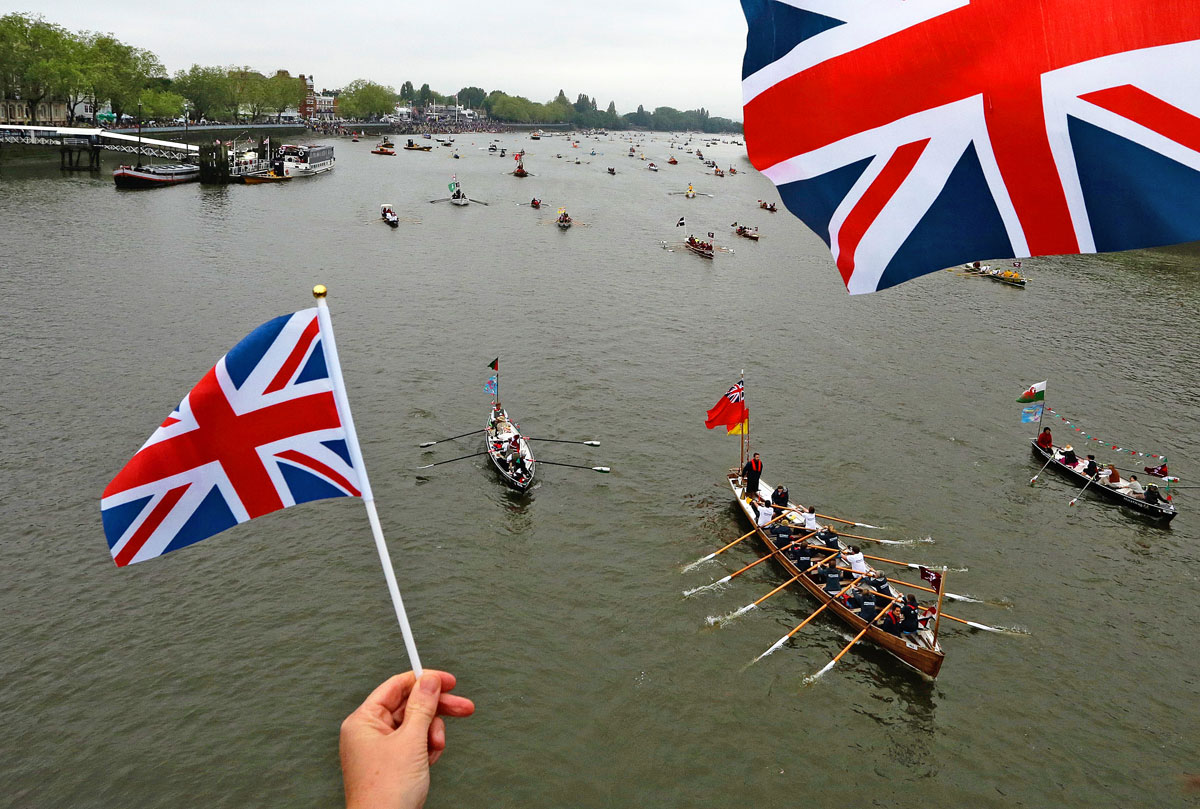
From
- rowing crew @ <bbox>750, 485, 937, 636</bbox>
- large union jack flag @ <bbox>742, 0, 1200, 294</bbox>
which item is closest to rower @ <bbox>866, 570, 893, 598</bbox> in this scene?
rowing crew @ <bbox>750, 485, 937, 636</bbox>

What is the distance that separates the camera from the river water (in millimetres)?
19562

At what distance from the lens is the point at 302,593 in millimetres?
25062

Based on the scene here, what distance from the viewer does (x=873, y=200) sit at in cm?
610

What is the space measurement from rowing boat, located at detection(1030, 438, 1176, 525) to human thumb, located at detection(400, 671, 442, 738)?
114 ft

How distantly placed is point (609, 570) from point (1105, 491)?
21.9 metres

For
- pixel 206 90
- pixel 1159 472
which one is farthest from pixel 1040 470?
pixel 206 90

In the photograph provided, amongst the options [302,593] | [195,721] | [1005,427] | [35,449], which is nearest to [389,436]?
[302,593]

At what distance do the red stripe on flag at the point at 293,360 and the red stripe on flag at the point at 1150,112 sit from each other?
6817 mm

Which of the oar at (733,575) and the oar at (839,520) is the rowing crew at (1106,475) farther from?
the oar at (733,575)

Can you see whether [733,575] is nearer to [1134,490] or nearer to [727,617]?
[727,617]

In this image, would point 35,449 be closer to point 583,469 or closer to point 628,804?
point 583,469

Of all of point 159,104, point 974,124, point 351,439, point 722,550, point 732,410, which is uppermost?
point 159,104

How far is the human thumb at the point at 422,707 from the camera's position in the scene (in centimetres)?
448

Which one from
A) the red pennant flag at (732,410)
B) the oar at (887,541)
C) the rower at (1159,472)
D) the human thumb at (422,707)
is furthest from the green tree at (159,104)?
the human thumb at (422,707)
